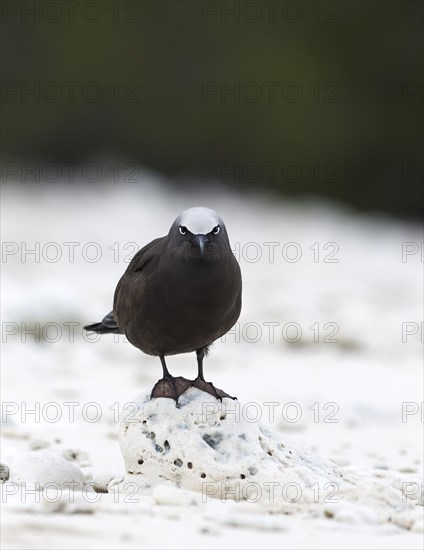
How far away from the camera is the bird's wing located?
5410 mm

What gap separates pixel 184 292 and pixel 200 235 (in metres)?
0.28

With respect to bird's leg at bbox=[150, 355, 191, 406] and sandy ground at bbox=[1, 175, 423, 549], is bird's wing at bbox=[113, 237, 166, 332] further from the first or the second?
sandy ground at bbox=[1, 175, 423, 549]

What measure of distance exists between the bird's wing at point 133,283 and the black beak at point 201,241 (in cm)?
33

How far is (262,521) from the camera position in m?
4.27

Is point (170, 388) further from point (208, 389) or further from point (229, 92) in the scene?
point (229, 92)

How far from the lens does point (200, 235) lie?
5.08 meters

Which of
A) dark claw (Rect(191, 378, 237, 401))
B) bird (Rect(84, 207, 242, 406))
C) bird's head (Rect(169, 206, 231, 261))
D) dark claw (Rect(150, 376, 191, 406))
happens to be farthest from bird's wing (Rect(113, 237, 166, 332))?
dark claw (Rect(191, 378, 237, 401))

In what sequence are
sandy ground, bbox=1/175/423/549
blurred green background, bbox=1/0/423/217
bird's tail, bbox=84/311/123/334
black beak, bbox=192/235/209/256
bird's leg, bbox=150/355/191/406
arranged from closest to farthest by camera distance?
sandy ground, bbox=1/175/423/549
black beak, bbox=192/235/209/256
bird's leg, bbox=150/355/191/406
bird's tail, bbox=84/311/123/334
blurred green background, bbox=1/0/423/217

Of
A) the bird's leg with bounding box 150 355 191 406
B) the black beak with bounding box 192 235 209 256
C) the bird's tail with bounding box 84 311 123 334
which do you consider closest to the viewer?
the black beak with bounding box 192 235 209 256

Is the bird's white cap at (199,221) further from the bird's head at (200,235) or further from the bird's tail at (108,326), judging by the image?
the bird's tail at (108,326)

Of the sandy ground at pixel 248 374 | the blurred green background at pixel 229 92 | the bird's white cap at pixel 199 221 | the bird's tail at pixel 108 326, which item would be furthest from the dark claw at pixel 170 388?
the blurred green background at pixel 229 92

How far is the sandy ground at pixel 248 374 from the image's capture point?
164 inches

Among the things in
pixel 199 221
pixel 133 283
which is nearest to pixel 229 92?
pixel 133 283

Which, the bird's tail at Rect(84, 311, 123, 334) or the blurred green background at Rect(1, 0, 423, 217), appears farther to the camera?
the blurred green background at Rect(1, 0, 423, 217)
